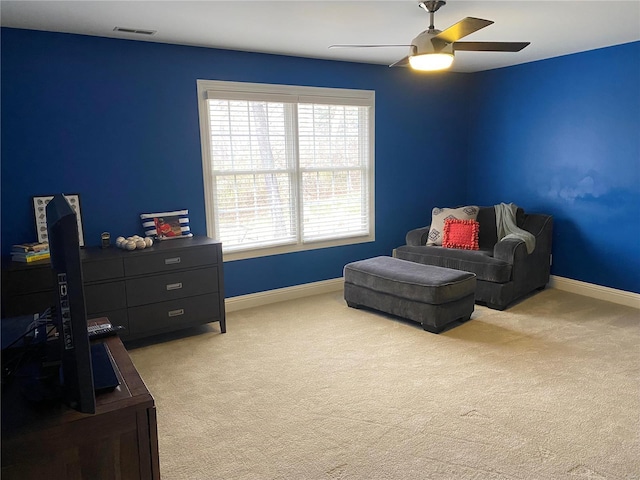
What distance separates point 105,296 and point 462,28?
9.49 feet

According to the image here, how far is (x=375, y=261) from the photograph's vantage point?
15.3 feet

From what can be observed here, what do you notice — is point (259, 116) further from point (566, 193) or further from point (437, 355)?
point (566, 193)

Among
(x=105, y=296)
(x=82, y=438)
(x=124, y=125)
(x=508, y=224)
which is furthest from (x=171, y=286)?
(x=508, y=224)

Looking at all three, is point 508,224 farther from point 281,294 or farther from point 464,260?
point 281,294

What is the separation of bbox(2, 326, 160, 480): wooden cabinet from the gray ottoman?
113 inches

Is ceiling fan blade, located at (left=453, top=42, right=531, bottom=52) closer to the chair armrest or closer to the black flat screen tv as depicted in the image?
the chair armrest

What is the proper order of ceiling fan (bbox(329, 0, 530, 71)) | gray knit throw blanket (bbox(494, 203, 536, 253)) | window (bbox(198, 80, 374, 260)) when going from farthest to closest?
gray knit throw blanket (bbox(494, 203, 536, 253)), window (bbox(198, 80, 374, 260)), ceiling fan (bbox(329, 0, 530, 71))

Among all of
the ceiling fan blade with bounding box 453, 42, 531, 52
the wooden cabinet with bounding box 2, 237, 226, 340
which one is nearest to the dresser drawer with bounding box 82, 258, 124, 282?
the wooden cabinet with bounding box 2, 237, 226, 340

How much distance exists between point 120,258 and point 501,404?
2.67 metres

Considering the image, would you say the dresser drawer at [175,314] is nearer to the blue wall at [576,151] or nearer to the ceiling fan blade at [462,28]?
the ceiling fan blade at [462,28]

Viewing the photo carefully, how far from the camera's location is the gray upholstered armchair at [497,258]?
450cm

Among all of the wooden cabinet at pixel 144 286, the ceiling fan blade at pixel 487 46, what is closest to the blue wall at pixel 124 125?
the wooden cabinet at pixel 144 286

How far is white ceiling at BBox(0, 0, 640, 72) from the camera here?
310 centimetres

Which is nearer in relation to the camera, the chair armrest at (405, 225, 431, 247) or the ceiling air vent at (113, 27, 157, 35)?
the ceiling air vent at (113, 27, 157, 35)
